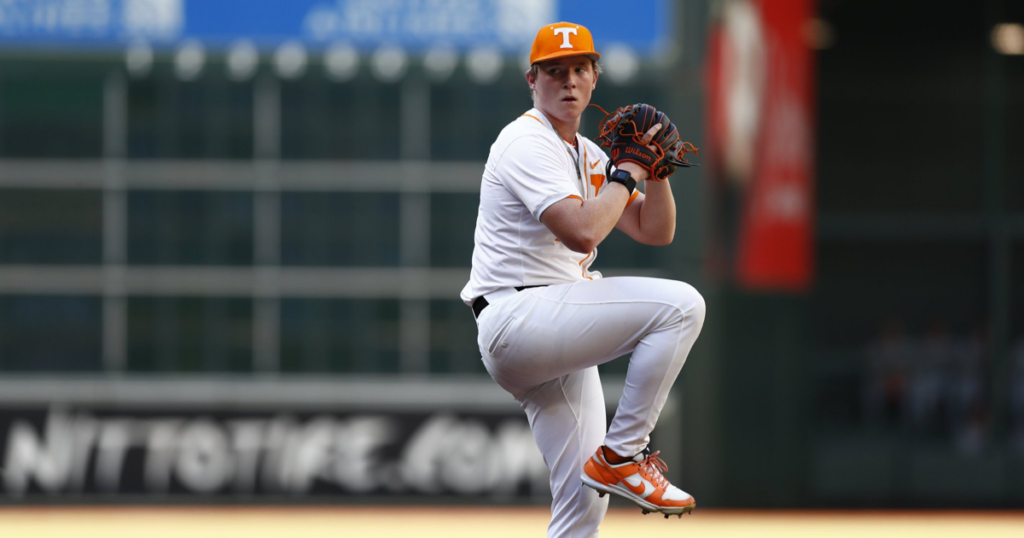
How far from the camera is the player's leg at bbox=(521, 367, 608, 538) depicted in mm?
4555

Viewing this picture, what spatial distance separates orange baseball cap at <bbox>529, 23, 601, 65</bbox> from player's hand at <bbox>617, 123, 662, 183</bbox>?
342mm

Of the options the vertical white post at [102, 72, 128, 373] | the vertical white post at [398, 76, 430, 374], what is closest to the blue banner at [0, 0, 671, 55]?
the vertical white post at [102, 72, 128, 373]

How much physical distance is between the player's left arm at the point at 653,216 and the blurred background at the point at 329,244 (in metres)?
7.14

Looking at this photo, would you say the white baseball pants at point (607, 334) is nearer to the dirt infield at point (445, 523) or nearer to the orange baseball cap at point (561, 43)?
the orange baseball cap at point (561, 43)

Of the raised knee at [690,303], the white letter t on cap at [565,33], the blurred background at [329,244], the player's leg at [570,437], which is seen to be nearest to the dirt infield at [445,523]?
the blurred background at [329,244]

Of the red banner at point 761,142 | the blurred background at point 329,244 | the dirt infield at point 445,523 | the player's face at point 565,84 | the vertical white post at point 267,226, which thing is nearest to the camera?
the player's face at point 565,84

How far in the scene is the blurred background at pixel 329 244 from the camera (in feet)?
38.8

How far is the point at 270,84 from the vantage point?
12000mm

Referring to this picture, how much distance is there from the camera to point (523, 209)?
432 centimetres

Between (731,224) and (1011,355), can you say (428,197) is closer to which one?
(731,224)

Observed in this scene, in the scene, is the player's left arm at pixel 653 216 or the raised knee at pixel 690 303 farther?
the player's left arm at pixel 653 216

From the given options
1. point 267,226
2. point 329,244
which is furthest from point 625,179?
point 267,226

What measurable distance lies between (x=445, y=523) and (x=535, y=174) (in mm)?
7526

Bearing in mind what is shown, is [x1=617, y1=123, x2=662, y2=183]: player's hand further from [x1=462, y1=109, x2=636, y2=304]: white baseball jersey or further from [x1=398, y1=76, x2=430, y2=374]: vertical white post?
[x1=398, y1=76, x2=430, y2=374]: vertical white post
